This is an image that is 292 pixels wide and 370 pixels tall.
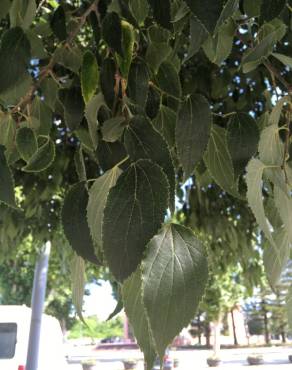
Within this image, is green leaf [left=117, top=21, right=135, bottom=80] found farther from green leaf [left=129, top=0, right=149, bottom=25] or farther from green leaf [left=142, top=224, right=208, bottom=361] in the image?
green leaf [left=142, top=224, right=208, bottom=361]

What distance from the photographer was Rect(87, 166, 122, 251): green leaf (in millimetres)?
465

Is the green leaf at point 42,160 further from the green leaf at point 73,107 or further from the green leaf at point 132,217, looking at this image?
the green leaf at point 132,217

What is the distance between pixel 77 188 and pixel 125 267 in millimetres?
167

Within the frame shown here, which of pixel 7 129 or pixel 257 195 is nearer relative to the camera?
pixel 257 195

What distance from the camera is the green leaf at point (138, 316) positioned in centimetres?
40

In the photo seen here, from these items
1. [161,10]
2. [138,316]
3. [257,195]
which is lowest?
[138,316]

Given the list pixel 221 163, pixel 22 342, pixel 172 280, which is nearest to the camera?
pixel 172 280

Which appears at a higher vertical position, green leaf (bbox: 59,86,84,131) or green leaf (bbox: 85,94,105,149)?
green leaf (bbox: 59,86,84,131)

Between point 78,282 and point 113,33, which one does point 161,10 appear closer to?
point 113,33

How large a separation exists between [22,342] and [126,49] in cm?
499

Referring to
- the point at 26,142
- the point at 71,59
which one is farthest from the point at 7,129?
the point at 71,59

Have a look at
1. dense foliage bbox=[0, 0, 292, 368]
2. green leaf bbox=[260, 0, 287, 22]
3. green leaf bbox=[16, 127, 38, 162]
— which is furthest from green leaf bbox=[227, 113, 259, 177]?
green leaf bbox=[16, 127, 38, 162]

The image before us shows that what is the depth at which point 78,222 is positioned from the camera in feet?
1.63

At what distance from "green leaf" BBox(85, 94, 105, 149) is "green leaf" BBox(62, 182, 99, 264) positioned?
5 cm
